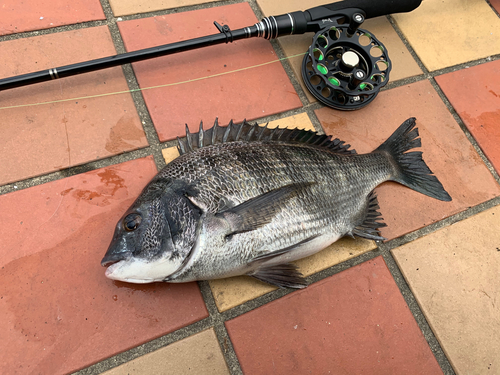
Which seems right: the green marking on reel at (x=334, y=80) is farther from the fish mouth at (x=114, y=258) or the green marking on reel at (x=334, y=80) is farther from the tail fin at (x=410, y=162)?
the fish mouth at (x=114, y=258)

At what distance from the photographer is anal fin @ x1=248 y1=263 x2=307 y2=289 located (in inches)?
55.2

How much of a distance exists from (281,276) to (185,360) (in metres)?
0.50

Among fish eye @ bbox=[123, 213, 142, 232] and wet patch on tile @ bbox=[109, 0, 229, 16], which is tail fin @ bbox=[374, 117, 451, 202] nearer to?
fish eye @ bbox=[123, 213, 142, 232]

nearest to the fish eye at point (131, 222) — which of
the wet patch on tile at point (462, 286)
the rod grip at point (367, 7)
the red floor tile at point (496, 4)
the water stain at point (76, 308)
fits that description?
the water stain at point (76, 308)

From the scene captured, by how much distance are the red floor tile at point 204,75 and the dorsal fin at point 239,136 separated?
0.24 metres

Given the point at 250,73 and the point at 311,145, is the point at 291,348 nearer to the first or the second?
the point at 311,145

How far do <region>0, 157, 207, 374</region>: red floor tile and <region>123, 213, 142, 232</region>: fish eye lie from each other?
28 cm

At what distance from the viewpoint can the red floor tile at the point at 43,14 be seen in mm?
1715

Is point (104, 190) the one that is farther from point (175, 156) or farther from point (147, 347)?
point (147, 347)

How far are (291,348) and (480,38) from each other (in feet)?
7.47

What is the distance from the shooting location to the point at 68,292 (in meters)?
1.34

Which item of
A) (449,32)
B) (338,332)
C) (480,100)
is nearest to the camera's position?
(338,332)

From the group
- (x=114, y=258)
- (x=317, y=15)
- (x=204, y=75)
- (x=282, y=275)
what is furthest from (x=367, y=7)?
(x=114, y=258)

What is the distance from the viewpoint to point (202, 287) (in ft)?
4.71
